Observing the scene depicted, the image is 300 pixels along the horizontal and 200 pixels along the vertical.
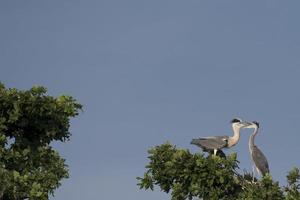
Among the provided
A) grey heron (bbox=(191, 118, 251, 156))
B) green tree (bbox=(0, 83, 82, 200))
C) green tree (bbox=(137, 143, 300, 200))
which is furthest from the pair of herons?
green tree (bbox=(0, 83, 82, 200))

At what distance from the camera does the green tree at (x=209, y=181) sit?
79.6 ft

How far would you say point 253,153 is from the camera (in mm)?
31047

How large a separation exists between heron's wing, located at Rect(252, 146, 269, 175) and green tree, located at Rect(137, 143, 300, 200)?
431 centimetres

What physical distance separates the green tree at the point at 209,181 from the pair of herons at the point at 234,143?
12.1 ft

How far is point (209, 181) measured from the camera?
974 inches

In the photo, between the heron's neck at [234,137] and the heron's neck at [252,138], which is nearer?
the heron's neck at [234,137]

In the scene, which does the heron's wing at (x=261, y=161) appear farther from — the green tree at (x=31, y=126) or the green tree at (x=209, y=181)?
the green tree at (x=31, y=126)

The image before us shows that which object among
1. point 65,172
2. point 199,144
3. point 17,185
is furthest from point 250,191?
point 65,172

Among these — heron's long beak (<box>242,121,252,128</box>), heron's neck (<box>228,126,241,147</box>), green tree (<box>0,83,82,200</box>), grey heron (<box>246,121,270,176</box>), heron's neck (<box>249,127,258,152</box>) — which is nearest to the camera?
green tree (<box>0,83,82,200</box>)

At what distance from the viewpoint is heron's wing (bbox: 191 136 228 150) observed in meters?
29.3

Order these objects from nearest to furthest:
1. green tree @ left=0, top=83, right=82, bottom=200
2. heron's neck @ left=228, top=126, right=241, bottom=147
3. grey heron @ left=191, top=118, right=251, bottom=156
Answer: green tree @ left=0, top=83, right=82, bottom=200, grey heron @ left=191, top=118, right=251, bottom=156, heron's neck @ left=228, top=126, right=241, bottom=147

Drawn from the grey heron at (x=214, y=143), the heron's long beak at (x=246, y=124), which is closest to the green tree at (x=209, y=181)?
the grey heron at (x=214, y=143)

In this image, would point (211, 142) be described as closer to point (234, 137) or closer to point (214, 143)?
point (214, 143)

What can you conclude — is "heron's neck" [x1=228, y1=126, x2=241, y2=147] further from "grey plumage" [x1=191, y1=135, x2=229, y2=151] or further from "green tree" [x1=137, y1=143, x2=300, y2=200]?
"green tree" [x1=137, y1=143, x2=300, y2=200]
